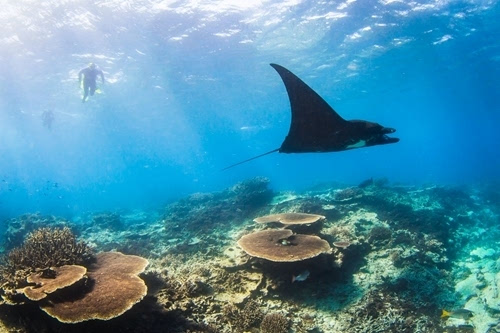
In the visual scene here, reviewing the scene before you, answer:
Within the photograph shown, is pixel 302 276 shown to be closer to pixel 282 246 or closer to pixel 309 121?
pixel 282 246

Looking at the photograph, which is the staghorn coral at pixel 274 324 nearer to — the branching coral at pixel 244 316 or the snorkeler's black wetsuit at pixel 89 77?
the branching coral at pixel 244 316

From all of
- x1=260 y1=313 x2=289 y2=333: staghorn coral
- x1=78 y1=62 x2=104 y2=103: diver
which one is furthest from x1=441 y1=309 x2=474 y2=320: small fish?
x1=78 y1=62 x2=104 y2=103: diver

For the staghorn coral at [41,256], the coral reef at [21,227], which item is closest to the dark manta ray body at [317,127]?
the staghorn coral at [41,256]

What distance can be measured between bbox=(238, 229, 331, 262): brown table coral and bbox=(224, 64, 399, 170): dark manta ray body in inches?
85.5

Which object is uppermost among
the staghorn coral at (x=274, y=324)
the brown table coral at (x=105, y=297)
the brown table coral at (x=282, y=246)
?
the brown table coral at (x=105, y=297)

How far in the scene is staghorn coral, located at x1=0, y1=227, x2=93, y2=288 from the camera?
475 centimetres

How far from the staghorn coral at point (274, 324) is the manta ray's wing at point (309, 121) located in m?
3.34

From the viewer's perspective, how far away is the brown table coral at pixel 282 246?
6414mm

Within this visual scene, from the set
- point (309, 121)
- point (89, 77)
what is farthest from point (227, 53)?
point (309, 121)

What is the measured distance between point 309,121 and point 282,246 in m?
2.87

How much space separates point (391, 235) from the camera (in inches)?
370

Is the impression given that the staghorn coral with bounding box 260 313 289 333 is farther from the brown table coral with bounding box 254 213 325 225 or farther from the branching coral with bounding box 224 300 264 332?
the brown table coral with bounding box 254 213 325 225

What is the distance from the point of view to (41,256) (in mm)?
5125

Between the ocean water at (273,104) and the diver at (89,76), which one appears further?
the diver at (89,76)
